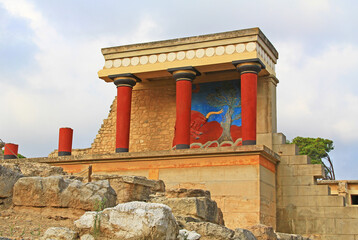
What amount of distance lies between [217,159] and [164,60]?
4.80m

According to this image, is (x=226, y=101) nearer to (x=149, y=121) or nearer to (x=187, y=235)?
(x=149, y=121)

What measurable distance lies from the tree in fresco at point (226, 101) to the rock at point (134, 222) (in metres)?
12.8

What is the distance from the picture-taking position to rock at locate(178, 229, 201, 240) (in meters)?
7.11

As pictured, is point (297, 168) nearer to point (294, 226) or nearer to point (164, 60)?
point (294, 226)

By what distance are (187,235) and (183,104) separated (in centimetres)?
1088

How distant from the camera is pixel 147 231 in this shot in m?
6.38

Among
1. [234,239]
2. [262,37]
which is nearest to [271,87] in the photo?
[262,37]

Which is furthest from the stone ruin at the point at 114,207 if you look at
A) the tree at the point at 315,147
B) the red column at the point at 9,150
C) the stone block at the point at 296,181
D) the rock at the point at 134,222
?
the tree at the point at 315,147

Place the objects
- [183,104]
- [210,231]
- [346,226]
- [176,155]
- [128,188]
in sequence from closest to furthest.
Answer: [210,231]
[128,188]
[346,226]
[176,155]
[183,104]

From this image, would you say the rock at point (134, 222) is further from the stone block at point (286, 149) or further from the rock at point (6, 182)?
the stone block at point (286, 149)

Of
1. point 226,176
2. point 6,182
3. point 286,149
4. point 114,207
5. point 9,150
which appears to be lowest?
point 114,207

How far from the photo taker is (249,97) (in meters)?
17.1

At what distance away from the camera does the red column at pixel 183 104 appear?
17.5m

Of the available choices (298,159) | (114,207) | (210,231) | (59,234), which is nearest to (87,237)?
(59,234)
